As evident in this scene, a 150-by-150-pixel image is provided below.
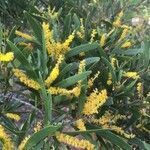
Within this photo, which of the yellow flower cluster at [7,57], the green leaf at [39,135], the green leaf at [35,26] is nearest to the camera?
the green leaf at [39,135]

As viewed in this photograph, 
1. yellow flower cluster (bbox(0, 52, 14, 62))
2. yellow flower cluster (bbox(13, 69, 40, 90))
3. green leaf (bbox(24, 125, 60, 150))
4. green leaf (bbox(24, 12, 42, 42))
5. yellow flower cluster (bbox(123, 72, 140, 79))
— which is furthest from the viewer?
yellow flower cluster (bbox(123, 72, 140, 79))

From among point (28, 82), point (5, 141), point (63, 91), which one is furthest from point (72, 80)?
point (5, 141)

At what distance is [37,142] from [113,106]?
0.69 m

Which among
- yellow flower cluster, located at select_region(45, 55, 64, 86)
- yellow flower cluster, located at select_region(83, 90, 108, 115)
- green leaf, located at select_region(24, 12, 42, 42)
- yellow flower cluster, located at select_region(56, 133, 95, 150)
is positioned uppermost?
green leaf, located at select_region(24, 12, 42, 42)

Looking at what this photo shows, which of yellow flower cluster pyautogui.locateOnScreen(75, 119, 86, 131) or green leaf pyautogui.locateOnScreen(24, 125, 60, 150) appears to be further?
yellow flower cluster pyautogui.locateOnScreen(75, 119, 86, 131)

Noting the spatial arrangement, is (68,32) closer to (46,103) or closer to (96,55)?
(96,55)

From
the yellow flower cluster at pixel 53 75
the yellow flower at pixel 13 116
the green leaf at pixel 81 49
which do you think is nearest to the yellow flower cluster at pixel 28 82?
the yellow flower cluster at pixel 53 75

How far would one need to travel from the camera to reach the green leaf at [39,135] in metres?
1.81

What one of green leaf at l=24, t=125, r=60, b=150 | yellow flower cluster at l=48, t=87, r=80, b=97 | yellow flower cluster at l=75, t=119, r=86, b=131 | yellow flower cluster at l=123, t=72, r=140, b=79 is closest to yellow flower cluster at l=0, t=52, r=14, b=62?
yellow flower cluster at l=48, t=87, r=80, b=97

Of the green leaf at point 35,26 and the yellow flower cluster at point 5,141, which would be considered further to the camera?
the green leaf at point 35,26

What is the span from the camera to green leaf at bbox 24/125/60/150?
5.93 ft

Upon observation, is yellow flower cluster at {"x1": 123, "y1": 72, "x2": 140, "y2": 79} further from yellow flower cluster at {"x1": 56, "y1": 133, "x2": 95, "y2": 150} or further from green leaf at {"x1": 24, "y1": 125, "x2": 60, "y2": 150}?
green leaf at {"x1": 24, "y1": 125, "x2": 60, "y2": 150}

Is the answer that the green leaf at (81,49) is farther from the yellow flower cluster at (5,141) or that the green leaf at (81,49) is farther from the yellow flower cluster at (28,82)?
the yellow flower cluster at (5,141)

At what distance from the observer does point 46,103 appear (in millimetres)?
1951
